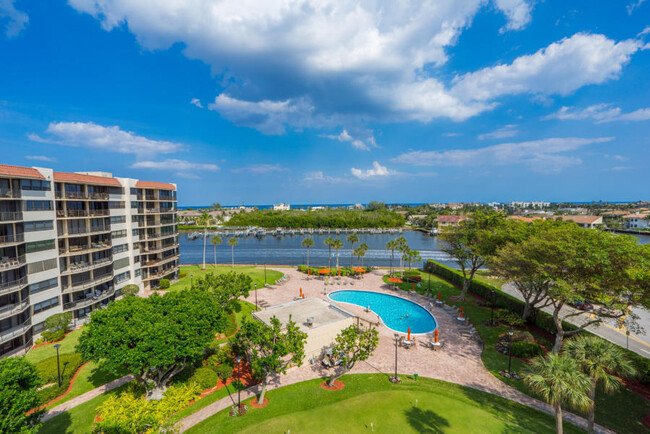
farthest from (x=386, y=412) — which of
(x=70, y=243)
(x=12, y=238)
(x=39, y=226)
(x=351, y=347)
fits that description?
(x=70, y=243)

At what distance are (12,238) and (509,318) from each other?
51198 mm

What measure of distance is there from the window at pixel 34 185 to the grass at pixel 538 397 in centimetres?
4639

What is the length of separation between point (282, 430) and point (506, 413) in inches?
601

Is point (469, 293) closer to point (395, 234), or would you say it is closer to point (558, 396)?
point (558, 396)

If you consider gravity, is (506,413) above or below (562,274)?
below

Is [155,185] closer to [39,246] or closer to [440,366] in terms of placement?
[39,246]

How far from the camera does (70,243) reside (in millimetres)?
34531

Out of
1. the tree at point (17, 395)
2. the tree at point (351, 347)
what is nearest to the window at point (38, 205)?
the tree at point (17, 395)

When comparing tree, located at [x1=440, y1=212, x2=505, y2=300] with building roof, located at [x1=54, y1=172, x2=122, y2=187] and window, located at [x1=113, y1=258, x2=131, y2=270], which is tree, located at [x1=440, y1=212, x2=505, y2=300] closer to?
window, located at [x1=113, y1=258, x2=131, y2=270]

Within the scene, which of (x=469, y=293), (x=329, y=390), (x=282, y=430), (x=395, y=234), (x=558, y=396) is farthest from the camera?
(x=395, y=234)

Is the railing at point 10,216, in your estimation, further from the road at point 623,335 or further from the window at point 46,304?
the road at point 623,335

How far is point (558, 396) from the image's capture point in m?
13.9

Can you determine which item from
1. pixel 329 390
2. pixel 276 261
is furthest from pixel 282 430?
pixel 276 261

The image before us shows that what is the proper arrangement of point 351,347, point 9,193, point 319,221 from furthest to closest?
point 319,221 → point 9,193 → point 351,347
